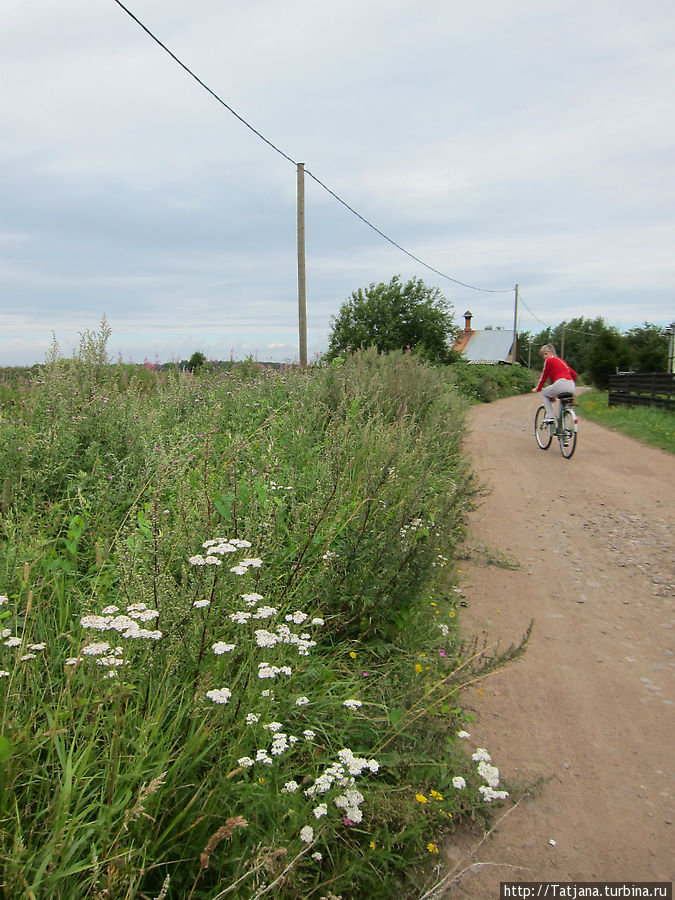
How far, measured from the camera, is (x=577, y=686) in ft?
12.4

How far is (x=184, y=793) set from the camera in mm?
2164

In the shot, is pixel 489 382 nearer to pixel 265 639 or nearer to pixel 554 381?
pixel 554 381

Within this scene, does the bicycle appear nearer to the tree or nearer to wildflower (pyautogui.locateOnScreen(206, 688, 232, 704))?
wildflower (pyautogui.locateOnScreen(206, 688, 232, 704))

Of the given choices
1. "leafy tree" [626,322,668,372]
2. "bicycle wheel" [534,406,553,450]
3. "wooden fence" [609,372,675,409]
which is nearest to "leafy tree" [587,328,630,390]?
"leafy tree" [626,322,668,372]

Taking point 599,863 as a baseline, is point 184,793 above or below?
above

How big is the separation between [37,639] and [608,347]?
137 feet

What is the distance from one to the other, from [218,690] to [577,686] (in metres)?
2.63

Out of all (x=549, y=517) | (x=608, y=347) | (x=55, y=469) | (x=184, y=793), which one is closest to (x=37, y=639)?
(x=184, y=793)

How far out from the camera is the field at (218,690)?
1952 mm

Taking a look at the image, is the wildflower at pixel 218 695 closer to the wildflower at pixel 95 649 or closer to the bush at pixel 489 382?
the wildflower at pixel 95 649

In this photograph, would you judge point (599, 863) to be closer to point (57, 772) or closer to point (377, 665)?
point (377, 665)

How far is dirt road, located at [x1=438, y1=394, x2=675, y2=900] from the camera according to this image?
98.3 inches

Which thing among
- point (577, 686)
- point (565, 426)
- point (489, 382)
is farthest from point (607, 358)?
point (577, 686)

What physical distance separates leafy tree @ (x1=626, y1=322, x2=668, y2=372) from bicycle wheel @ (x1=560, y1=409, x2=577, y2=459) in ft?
89.1
